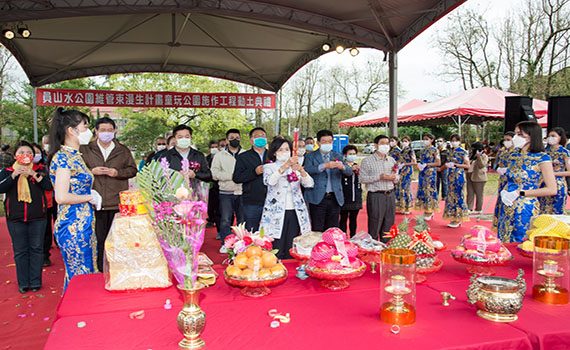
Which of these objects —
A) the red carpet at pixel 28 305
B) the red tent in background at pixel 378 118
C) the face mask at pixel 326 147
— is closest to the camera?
the red carpet at pixel 28 305

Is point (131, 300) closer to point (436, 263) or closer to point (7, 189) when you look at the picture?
point (436, 263)

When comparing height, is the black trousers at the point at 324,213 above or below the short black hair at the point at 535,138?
below

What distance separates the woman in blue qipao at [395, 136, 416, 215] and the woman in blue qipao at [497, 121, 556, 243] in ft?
14.2

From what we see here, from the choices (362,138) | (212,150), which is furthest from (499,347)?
(362,138)

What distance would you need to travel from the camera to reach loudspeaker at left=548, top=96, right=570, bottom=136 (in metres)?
6.87

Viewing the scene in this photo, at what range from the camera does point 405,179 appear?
7.50m

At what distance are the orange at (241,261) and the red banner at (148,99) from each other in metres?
9.05

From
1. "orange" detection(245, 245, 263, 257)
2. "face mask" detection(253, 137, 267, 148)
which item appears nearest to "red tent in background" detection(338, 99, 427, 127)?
"face mask" detection(253, 137, 267, 148)

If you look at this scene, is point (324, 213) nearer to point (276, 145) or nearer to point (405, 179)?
point (276, 145)

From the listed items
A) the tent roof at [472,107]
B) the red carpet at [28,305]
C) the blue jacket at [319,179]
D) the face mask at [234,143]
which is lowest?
the red carpet at [28,305]

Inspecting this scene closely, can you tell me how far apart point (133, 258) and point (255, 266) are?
553 mm

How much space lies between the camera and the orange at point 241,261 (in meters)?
1.68

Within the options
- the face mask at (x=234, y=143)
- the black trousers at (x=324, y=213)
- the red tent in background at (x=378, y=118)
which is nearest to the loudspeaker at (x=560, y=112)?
the black trousers at (x=324, y=213)

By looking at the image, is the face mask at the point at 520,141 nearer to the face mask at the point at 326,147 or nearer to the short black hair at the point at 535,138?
the short black hair at the point at 535,138
